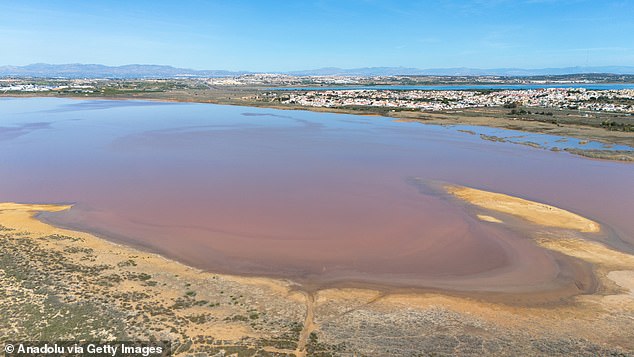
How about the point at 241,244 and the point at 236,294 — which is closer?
the point at 236,294

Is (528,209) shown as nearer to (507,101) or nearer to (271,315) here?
(271,315)

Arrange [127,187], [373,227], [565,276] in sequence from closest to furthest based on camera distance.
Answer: [565,276] → [373,227] → [127,187]

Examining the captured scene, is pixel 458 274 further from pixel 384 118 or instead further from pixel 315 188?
pixel 384 118

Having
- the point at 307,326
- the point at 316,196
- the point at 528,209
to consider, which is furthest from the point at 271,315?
the point at 528,209

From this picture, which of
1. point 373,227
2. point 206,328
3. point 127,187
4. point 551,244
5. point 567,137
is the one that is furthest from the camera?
point 567,137

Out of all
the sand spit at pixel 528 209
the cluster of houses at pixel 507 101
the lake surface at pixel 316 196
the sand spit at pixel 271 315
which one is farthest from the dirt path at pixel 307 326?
the cluster of houses at pixel 507 101

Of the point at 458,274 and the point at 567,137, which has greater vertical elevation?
the point at 567,137

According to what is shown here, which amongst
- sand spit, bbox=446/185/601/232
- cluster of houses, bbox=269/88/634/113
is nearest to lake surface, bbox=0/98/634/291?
sand spit, bbox=446/185/601/232

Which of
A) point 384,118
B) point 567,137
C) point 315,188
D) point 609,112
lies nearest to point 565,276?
point 315,188
